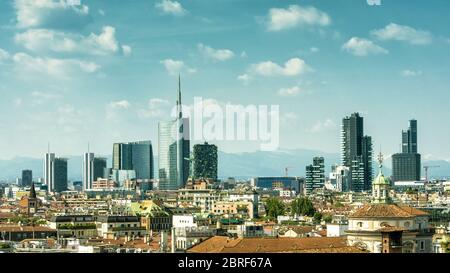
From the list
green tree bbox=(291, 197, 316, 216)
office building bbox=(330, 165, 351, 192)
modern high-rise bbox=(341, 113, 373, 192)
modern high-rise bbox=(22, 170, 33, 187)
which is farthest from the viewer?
office building bbox=(330, 165, 351, 192)

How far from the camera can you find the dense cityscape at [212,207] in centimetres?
1551

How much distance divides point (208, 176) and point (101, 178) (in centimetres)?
1473

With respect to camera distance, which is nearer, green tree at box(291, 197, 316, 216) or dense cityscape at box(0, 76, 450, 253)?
dense cityscape at box(0, 76, 450, 253)

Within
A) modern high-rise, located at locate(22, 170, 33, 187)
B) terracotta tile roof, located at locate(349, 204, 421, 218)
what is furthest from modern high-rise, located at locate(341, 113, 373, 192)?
terracotta tile roof, located at locate(349, 204, 421, 218)

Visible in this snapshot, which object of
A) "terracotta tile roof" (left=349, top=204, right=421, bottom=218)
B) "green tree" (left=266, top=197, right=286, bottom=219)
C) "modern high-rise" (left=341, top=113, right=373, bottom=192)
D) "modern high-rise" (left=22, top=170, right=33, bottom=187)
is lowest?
"green tree" (left=266, top=197, right=286, bottom=219)

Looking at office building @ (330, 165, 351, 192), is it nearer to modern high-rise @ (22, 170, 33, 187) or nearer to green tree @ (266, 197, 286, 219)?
green tree @ (266, 197, 286, 219)

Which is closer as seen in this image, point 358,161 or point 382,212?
point 382,212

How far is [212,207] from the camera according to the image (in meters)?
51.4

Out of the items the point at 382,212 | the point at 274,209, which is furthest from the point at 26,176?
the point at 382,212

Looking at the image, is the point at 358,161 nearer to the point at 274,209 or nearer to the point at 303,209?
the point at 274,209

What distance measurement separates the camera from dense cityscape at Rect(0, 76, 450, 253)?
1551 centimetres

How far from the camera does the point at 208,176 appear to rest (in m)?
57.5

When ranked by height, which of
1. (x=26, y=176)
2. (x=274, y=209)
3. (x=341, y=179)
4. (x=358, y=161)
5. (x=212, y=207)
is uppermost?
(x=358, y=161)
